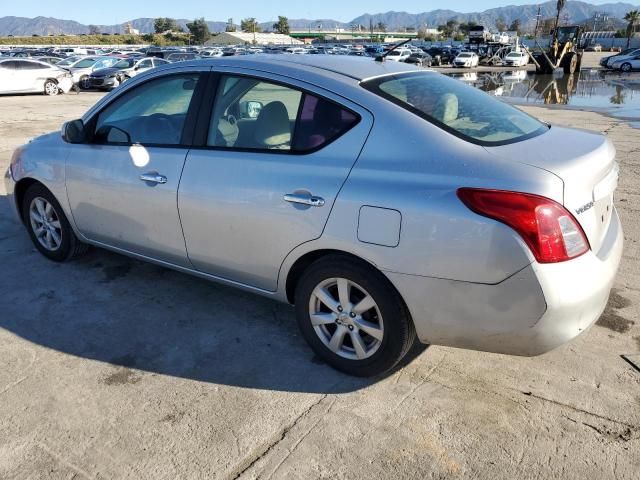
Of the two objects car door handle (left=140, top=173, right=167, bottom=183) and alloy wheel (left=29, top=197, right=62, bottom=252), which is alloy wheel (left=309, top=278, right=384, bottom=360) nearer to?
car door handle (left=140, top=173, right=167, bottom=183)

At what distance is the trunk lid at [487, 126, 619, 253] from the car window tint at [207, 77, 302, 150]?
3.74ft

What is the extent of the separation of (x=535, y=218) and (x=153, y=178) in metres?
2.31

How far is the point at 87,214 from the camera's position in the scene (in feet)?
13.3

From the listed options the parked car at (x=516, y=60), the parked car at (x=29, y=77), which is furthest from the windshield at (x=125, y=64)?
the parked car at (x=516, y=60)

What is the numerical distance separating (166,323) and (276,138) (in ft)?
4.80

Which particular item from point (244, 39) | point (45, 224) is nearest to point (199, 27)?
point (244, 39)

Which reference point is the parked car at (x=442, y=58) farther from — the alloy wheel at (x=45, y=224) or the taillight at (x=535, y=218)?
the taillight at (x=535, y=218)

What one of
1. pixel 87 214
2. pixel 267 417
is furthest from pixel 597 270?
pixel 87 214

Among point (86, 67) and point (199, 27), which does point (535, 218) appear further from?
point (199, 27)

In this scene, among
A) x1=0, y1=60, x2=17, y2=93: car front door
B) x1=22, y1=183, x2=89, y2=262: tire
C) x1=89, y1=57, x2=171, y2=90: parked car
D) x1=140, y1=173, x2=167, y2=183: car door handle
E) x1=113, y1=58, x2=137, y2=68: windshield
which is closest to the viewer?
x1=140, y1=173, x2=167, y2=183: car door handle

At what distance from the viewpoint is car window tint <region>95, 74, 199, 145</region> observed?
351 cm

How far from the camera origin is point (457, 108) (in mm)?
3035

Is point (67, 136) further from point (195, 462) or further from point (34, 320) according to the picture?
point (195, 462)

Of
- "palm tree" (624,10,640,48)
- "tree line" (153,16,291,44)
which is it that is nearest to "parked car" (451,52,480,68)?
"palm tree" (624,10,640,48)
